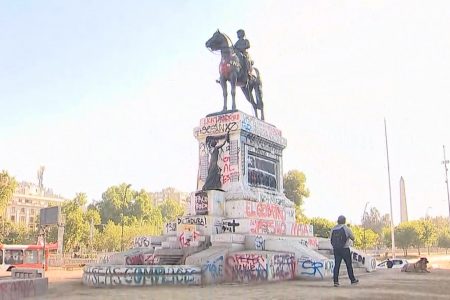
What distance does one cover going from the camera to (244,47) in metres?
27.1

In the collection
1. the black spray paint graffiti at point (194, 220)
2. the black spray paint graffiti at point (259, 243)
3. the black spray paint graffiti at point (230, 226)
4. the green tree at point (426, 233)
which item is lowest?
the green tree at point (426, 233)

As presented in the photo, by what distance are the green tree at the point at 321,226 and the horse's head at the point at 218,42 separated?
42.5 meters

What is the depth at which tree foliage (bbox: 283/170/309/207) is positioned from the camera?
68875 millimetres

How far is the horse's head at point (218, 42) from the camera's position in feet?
83.8

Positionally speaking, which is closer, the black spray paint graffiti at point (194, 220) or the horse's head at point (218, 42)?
the black spray paint graffiti at point (194, 220)

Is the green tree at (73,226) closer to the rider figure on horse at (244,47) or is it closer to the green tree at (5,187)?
the green tree at (5,187)

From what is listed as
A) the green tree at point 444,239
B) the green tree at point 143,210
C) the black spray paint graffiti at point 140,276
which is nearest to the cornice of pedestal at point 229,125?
the black spray paint graffiti at point 140,276

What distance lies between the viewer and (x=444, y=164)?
63.9 metres

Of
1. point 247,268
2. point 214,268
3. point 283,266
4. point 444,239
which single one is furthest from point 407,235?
point 214,268

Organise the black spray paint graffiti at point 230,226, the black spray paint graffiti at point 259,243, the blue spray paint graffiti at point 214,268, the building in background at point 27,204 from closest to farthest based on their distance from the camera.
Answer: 1. the blue spray paint graffiti at point 214,268
2. the black spray paint graffiti at point 259,243
3. the black spray paint graffiti at point 230,226
4. the building in background at point 27,204

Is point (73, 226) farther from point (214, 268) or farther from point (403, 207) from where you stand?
point (403, 207)

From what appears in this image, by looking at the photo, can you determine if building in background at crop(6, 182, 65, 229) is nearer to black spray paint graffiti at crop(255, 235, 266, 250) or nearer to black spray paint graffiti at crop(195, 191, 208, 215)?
black spray paint graffiti at crop(195, 191, 208, 215)

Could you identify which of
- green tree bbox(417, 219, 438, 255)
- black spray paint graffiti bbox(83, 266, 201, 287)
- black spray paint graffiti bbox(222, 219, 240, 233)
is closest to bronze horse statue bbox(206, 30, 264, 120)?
black spray paint graffiti bbox(222, 219, 240, 233)

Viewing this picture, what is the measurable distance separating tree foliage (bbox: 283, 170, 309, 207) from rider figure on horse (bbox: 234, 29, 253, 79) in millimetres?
43019
